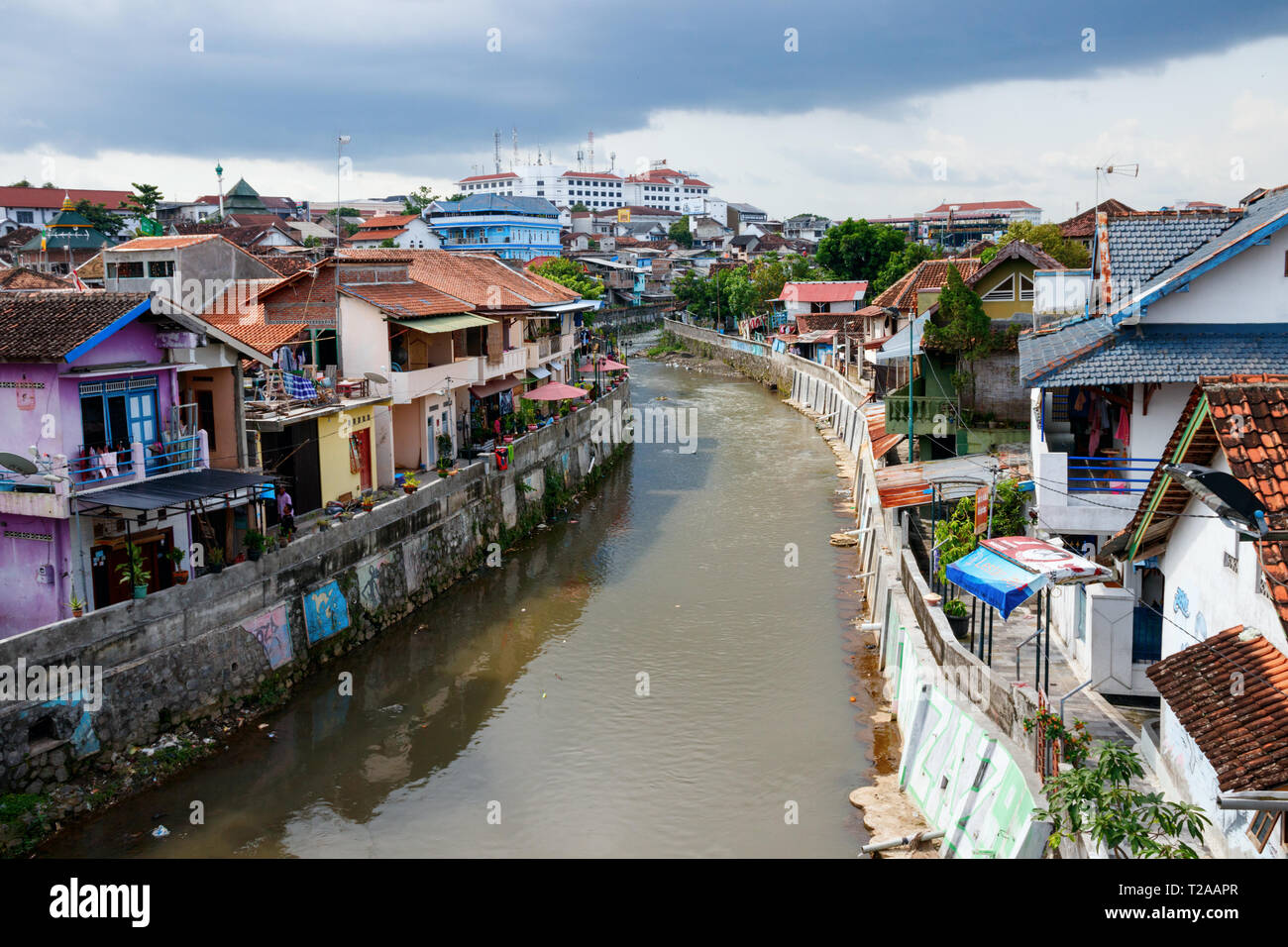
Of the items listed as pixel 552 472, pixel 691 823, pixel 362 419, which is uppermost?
pixel 362 419

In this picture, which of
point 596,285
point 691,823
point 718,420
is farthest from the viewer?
point 596,285

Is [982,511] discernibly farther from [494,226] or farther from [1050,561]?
[494,226]

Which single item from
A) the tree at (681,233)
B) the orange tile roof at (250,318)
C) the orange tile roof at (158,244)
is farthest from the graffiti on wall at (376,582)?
the tree at (681,233)

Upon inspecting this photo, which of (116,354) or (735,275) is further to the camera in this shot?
(735,275)

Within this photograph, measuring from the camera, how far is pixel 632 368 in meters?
86.5

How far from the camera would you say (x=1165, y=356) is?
1691 cm

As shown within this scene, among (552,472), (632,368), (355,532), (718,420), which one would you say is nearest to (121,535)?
(355,532)

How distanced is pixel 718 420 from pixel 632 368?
2709cm

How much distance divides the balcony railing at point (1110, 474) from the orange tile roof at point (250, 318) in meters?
21.1

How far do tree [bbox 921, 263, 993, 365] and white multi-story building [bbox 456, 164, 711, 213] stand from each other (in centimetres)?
13172

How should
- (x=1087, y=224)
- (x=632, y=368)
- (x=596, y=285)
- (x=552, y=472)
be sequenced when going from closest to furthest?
(x=552, y=472), (x=1087, y=224), (x=596, y=285), (x=632, y=368)

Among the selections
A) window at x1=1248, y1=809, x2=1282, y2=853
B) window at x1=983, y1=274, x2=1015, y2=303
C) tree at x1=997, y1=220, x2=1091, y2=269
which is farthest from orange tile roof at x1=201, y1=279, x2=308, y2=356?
tree at x1=997, y1=220, x2=1091, y2=269

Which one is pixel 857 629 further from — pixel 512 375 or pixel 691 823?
pixel 512 375

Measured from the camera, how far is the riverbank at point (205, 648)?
16672 mm
